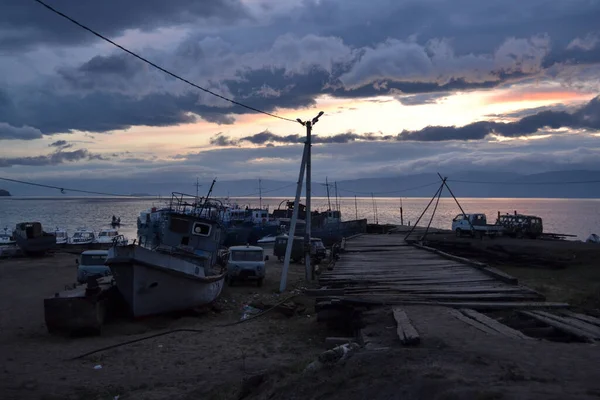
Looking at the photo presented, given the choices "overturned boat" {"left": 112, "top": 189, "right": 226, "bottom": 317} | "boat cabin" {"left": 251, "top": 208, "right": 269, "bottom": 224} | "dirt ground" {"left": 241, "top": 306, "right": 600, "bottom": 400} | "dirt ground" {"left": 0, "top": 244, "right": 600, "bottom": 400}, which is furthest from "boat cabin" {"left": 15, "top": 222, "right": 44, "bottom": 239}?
"dirt ground" {"left": 241, "top": 306, "right": 600, "bottom": 400}

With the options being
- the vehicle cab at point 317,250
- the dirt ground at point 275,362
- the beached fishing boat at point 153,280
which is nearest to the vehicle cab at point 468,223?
the vehicle cab at point 317,250

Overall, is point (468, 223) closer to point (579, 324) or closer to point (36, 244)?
point (579, 324)

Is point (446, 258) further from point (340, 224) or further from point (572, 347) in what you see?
point (340, 224)

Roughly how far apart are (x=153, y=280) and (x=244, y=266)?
785cm

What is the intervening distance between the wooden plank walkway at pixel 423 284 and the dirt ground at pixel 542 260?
6.80m

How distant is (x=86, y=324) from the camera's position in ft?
51.1

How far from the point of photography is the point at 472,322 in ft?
32.1

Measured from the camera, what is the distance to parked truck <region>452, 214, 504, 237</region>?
145 feet

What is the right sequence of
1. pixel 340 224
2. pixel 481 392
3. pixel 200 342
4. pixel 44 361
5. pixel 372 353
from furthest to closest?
pixel 340 224
pixel 200 342
pixel 44 361
pixel 372 353
pixel 481 392

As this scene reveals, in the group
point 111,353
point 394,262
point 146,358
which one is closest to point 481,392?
point 146,358

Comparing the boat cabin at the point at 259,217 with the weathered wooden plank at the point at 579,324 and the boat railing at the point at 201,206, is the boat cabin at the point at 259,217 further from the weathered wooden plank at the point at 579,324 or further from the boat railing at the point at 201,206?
the weathered wooden plank at the point at 579,324

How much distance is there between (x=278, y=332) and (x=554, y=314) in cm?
751

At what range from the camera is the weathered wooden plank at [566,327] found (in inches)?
331

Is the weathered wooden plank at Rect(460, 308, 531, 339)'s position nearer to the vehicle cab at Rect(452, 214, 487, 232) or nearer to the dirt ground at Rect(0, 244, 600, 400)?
the dirt ground at Rect(0, 244, 600, 400)
